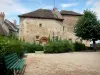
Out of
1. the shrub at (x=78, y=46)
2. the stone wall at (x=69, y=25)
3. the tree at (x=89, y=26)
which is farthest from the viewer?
the stone wall at (x=69, y=25)

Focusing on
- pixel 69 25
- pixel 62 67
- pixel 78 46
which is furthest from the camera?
pixel 69 25

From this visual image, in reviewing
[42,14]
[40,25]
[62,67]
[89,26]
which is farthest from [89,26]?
[62,67]

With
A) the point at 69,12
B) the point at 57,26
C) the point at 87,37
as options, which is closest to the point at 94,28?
the point at 87,37

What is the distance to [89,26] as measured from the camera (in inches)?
1559

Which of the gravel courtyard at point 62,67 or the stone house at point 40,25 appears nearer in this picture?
the gravel courtyard at point 62,67

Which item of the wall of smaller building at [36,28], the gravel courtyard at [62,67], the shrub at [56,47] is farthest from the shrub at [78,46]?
the gravel courtyard at [62,67]

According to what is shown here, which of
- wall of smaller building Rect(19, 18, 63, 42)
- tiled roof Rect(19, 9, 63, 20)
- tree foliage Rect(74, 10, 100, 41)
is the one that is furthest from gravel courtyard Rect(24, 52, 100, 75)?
tiled roof Rect(19, 9, 63, 20)

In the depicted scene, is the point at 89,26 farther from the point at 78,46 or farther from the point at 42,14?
the point at 42,14

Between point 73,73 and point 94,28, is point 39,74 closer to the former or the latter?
point 73,73

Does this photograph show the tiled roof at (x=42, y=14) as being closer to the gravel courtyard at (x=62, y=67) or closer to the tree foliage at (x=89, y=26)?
the tree foliage at (x=89, y=26)

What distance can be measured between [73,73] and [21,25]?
40.5 m

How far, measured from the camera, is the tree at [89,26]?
1560 inches

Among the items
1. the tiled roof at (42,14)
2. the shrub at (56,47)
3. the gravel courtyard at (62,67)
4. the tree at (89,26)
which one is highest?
the tiled roof at (42,14)

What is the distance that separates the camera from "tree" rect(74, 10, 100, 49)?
39625mm
